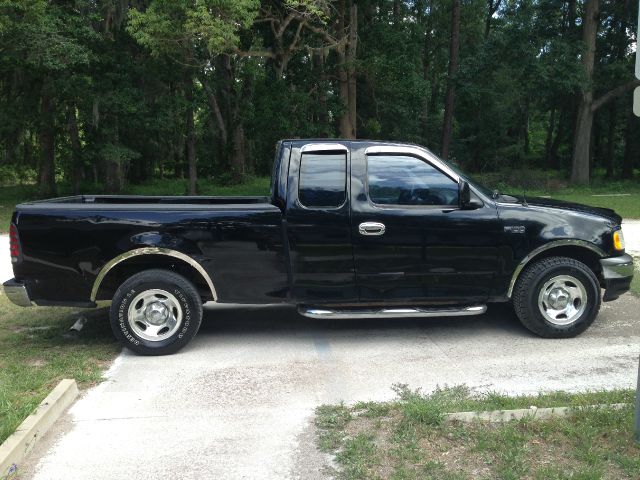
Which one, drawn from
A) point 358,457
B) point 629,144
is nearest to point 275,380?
point 358,457

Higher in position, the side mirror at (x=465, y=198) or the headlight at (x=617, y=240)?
the side mirror at (x=465, y=198)

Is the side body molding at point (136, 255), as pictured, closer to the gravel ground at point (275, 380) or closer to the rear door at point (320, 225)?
the gravel ground at point (275, 380)

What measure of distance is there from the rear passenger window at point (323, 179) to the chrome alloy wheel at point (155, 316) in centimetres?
156

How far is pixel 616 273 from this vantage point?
605cm

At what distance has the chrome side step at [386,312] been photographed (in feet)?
19.1

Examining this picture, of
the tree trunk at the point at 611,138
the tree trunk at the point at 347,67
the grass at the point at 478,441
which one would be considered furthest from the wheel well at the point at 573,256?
the tree trunk at the point at 611,138

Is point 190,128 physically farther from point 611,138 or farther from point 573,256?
point 611,138

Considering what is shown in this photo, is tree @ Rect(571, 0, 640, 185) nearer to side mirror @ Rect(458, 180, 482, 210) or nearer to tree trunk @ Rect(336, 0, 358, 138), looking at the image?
tree trunk @ Rect(336, 0, 358, 138)

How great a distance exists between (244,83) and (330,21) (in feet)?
21.1

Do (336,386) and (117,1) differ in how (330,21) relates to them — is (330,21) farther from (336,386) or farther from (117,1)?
(336,386)

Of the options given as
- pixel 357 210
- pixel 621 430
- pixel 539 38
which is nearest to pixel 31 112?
pixel 539 38

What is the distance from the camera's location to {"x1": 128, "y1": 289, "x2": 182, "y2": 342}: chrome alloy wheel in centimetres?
573

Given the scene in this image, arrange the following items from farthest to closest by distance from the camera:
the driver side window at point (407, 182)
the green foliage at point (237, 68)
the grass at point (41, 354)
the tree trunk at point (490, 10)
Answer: the tree trunk at point (490, 10), the green foliage at point (237, 68), the driver side window at point (407, 182), the grass at point (41, 354)

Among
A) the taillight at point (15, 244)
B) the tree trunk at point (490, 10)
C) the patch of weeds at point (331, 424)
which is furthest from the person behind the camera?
the tree trunk at point (490, 10)
